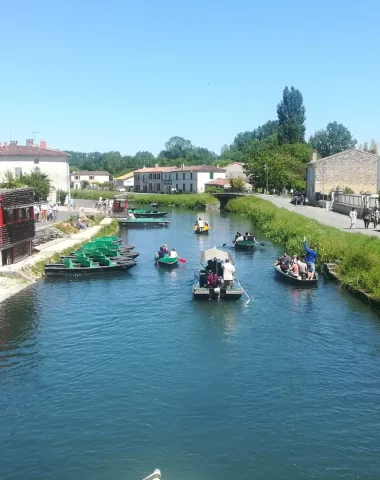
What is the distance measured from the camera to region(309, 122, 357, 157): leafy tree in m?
175

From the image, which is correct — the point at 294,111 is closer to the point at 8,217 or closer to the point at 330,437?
the point at 8,217

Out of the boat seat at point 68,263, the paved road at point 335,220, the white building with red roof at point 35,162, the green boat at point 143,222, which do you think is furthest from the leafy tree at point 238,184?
the boat seat at point 68,263

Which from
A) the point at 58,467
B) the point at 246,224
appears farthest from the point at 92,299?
the point at 246,224

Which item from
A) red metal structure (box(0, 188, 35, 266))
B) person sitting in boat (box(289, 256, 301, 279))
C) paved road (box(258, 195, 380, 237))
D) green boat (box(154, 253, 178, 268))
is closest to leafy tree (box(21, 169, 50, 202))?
red metal structure (box(0, 188, 35, 266))

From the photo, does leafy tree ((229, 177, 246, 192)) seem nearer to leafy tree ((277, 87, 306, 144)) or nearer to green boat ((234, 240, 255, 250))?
leafy tree ((277, 87, 306, 144))

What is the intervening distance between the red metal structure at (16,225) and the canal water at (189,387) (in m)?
6.23

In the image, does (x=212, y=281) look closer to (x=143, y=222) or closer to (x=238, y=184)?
(x=143, y=222)

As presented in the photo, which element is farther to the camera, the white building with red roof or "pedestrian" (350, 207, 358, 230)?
the white building with red roof

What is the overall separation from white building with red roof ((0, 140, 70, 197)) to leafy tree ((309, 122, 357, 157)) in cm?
11576

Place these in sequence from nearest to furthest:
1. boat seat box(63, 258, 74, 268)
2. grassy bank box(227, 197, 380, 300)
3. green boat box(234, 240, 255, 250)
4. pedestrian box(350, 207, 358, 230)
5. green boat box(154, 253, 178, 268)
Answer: grassy bank box(227, 197, 380, 300) → boat seat box(63, 258, 74, 268) → green boat box(154, 253, 178, 268) → pedestrian box(350, 207, 358, 230) → green boat box(234, 240, 255, 250)

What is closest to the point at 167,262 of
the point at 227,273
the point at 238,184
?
the point at 227,273

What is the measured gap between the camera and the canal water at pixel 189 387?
14.0m

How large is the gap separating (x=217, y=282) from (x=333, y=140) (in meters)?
157

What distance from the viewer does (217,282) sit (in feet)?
96.2
